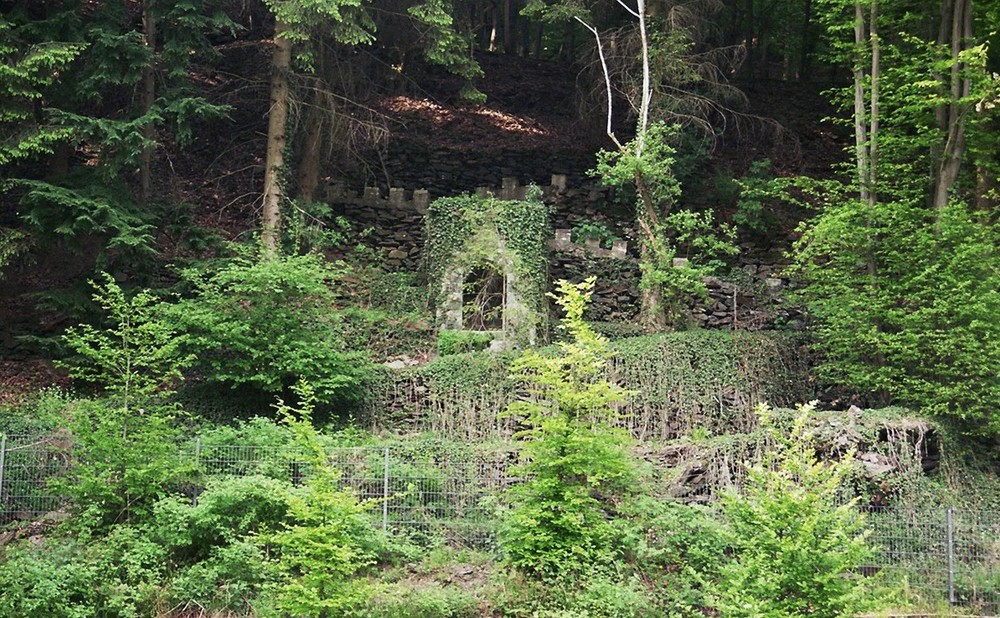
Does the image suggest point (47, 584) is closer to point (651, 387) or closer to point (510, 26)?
point (651, 387)

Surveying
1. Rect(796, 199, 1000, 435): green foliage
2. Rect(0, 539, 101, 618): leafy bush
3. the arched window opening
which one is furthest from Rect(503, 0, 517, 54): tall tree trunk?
Rect(0, 539, 101, 618): leafy bush

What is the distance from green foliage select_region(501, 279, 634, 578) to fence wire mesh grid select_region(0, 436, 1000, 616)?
0.77 meters

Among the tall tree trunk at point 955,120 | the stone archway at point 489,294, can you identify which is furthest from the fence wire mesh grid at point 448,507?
the tall tree trunk at point 955,120

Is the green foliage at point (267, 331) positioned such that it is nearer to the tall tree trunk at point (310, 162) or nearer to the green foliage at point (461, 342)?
the green foliage at point (461, 342)

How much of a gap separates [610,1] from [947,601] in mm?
14953

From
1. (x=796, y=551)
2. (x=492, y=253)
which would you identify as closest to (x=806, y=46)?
(x=492, y=253)

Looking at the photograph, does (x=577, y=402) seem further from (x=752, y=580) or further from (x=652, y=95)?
(x=652, y=95)

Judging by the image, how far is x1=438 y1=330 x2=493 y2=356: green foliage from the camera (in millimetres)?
16375

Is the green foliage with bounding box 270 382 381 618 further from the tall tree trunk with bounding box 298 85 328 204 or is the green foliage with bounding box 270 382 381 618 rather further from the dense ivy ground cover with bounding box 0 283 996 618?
the tall tree trunk with bounding box 298 85 328 204

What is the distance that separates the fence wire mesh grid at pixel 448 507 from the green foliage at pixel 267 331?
8.35 ft

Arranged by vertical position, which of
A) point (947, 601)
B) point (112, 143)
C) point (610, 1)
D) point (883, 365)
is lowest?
point (947, 601)

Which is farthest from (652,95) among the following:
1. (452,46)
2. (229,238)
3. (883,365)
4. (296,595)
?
(296,595)

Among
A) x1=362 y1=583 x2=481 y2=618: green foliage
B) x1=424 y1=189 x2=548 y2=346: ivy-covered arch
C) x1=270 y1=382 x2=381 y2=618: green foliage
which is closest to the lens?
x1=270 y1=382 x2=381 y2=618: green foliage

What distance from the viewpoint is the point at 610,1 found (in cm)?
2170
